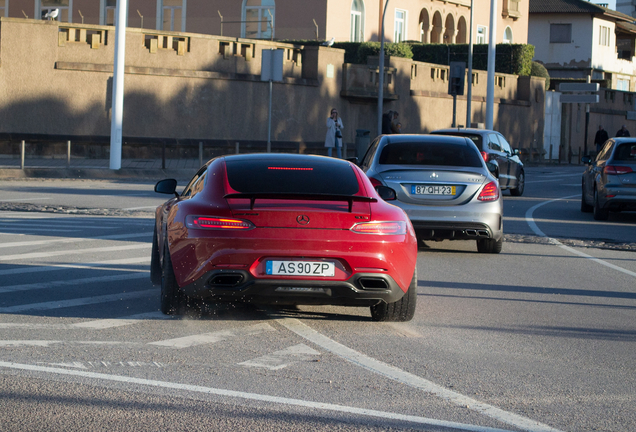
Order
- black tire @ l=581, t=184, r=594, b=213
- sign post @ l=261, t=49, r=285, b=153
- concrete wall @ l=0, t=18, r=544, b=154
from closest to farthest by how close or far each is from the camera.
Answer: black tire @ l=581, t=184, r=594, b=213 → sign post @ l=261, t=49, r=285, b=153 → concrete wall @ l=0, t=18, r=544, b=154

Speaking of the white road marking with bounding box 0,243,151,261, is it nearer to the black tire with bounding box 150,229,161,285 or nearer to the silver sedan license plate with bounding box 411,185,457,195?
the black tire with bounding box 150,229,161,285

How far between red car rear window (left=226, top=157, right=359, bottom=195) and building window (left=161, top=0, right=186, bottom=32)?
4335 cm

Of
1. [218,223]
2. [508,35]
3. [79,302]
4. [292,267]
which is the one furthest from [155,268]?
[508,35]

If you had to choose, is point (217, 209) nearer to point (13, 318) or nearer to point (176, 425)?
point (13, 318)

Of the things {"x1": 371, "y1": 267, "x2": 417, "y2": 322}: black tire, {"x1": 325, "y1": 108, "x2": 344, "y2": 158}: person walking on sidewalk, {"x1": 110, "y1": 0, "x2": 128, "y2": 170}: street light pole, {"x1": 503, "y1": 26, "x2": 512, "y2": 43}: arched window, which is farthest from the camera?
{"x1": 503, "y1": 26, "x2": 512, "y2": 43}: arched window

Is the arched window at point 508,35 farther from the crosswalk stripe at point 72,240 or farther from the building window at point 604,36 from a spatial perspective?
the crosswalk stripe at point 72,240

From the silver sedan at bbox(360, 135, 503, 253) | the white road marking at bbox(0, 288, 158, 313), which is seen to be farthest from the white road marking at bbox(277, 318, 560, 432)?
the silver sedan at bbox(360, 135, 503, 253)

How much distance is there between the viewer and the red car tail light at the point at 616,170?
1713 cm

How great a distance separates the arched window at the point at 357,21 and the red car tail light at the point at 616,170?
107ft

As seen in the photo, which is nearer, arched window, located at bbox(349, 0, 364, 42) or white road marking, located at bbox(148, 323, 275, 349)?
white road marking, located at bbox(148, 323, 275, 349)

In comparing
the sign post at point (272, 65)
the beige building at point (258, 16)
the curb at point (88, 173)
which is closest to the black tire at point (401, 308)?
the curb at point (88, 173)

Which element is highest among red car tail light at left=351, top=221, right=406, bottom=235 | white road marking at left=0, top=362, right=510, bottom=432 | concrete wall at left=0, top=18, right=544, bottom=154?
concrete wall at left=0, top=18, right=544, bottom=154

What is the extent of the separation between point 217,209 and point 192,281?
1.78ft

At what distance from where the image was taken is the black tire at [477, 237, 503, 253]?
1224 cm
